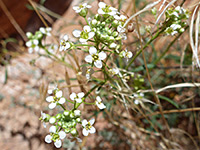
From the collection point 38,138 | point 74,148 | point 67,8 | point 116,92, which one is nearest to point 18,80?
point 38,138

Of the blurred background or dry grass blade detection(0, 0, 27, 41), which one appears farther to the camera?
dry grass blade detection(0, 0, 27, 41)

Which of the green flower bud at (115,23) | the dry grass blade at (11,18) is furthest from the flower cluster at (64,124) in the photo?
the dry grass blade at (11,18)

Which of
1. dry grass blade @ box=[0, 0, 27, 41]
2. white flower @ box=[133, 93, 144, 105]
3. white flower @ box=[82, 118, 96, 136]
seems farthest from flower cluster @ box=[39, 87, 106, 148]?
dry grass blade @ box=[0, 0, 27, 41]

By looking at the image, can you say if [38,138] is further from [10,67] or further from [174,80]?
[174,80]

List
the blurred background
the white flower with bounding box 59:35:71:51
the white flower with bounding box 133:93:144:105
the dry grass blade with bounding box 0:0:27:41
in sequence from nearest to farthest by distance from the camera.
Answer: the white flower with bounding box 59:35:71:51 < the white flower with bounding box 133:93:144:105 < the blurred background < the dry grass blade with bounding box 0:0:27:41

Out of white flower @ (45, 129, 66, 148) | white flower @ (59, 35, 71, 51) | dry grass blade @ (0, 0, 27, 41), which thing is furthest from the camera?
dry grass blade @ (0, 0, 27, 41)

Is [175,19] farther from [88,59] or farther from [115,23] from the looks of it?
[88,59]

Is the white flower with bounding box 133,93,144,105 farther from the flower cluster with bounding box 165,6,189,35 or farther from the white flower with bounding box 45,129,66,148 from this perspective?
the white flower with bounding box 45,129,66,148
